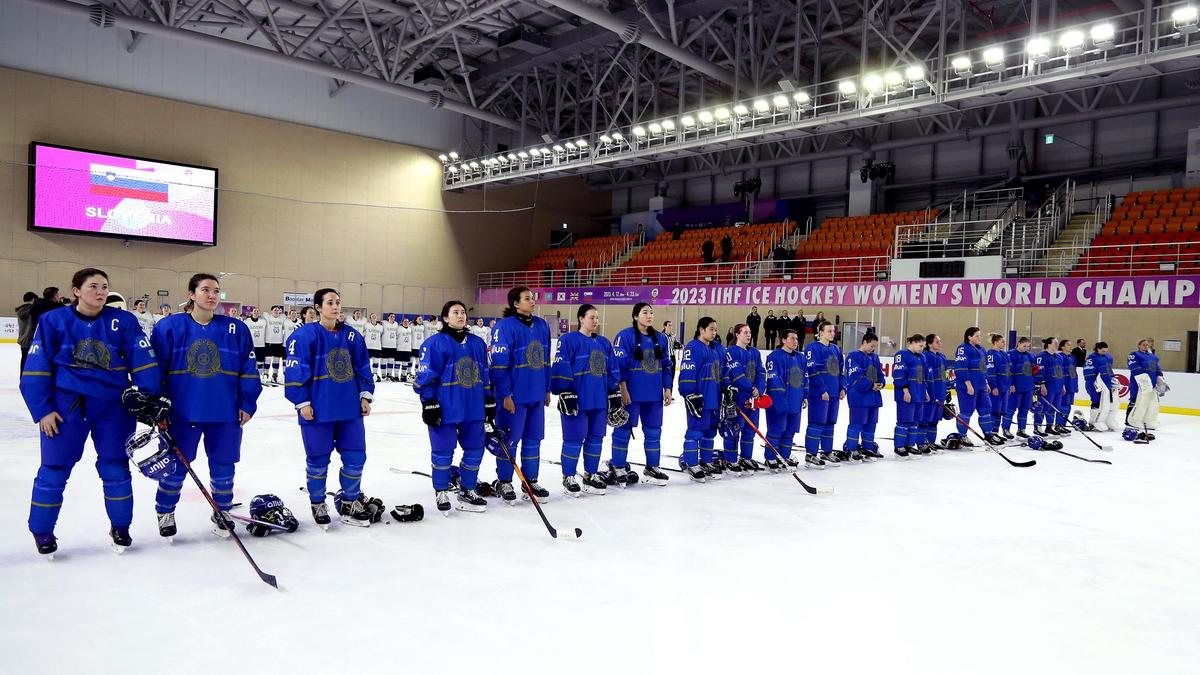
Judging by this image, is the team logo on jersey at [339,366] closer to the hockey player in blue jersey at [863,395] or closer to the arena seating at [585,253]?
the hockey player in blue jersey at [863,395]

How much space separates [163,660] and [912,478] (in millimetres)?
6984

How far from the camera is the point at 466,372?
5645 millimetres

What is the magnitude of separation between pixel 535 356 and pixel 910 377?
5699 millimetres

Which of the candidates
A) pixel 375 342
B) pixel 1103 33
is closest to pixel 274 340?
pixel 375 342

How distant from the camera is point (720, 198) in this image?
33.1 metres

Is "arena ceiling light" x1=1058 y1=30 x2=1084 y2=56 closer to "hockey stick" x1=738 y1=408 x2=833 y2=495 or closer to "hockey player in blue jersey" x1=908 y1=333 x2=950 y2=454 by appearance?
"hockey player in blue jersey" x1=908 y1=333 x2=950 y2=454

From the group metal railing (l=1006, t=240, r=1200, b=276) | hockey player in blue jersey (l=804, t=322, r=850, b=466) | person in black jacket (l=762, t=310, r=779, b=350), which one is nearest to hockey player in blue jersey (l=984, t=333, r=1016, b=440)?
hockey player in blue jersey (l=804, t=322, r=850, b=466)

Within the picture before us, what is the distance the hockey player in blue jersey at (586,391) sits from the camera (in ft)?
21.1

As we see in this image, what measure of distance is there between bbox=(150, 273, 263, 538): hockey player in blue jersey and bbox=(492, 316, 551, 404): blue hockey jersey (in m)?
1.84

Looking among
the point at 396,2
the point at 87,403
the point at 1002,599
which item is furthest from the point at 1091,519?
the point at 396,2

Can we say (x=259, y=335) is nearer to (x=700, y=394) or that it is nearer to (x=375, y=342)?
(x=375, y=342)

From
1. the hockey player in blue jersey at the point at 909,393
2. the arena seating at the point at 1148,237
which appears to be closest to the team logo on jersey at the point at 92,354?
the hockey player in blue jersey at the point at 909,393

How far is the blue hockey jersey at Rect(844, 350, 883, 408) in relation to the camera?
908 centimetres

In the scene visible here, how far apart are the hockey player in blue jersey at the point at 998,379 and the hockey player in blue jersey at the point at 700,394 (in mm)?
5728
